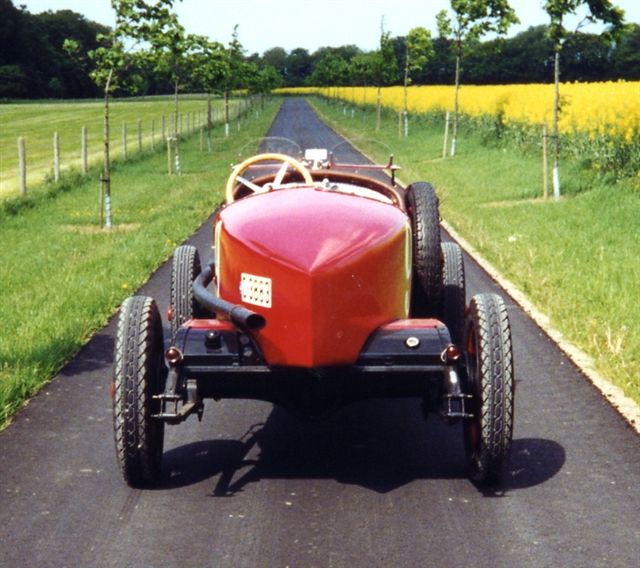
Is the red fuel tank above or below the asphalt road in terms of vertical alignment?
above

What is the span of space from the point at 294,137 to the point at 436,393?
47.6 m

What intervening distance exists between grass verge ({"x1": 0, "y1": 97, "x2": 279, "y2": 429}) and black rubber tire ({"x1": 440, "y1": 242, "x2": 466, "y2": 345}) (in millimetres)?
2891

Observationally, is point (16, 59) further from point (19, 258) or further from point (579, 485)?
point (579, 485)

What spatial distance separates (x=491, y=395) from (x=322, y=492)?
992 mm

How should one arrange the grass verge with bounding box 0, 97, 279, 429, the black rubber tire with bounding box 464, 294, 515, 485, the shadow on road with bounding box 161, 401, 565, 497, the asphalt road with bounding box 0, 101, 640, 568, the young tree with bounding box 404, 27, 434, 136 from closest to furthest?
the asphalt road with bounding box 0, 101, 640, 568 → the black rubber tire with bounding box 464, 294, 515, 485 → the shadow on road with bounding box 161, 401, 565, 497 → the grass verge with bounding box 0, 97, 279, 429 → the young tree with bounding box 404, 27, 434, 136

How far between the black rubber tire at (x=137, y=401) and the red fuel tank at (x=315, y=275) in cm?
50

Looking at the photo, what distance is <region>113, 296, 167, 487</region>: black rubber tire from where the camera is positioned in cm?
591

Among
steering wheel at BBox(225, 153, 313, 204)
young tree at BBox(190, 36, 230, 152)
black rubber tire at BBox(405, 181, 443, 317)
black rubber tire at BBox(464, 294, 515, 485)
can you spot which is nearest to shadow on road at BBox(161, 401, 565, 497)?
black rubber tire at BBox(464, 294, 515, 485)

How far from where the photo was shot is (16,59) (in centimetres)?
13025

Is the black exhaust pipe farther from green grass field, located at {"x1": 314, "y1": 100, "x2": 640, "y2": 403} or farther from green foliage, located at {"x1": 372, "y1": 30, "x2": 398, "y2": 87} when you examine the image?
green foliage, located at {"x1": 372, "y1": 30, "x2": 398, "y2": 87}

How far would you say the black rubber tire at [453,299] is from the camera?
8.35 m

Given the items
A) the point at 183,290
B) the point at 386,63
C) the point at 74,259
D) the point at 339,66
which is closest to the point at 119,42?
the point at 74,259

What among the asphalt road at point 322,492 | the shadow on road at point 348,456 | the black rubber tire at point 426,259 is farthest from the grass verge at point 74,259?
the black rubber tire at point 426,259

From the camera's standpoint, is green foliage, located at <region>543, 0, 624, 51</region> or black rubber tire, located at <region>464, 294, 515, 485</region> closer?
black rubber tire, located at <region>464, 294, 515, 485</region>
